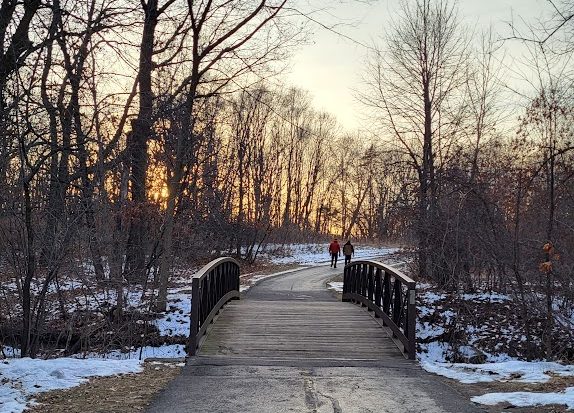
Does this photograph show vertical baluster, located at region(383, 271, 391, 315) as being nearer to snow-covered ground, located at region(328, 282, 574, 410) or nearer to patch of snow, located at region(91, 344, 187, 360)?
snow-covered ground, located at region(328, 282, 574, 410)

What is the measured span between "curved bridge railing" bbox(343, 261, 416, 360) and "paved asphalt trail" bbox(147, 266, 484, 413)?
0.50 m

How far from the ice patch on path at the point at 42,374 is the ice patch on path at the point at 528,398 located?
3870mm

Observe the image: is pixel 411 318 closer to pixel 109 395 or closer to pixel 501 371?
pixel 501 371

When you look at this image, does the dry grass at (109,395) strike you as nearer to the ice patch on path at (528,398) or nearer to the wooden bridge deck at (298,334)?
the wooden bridge deck at (298,334)

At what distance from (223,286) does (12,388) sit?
638 cm

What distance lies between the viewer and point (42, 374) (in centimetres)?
621

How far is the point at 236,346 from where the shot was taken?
8.32m

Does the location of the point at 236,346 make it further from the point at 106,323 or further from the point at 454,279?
the point at 454,279

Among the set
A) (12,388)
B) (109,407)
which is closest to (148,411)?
(109,407)

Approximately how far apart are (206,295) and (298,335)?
1.54 metres

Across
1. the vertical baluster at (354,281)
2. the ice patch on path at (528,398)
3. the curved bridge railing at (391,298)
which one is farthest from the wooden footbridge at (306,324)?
the ice patch on path at (528,398)

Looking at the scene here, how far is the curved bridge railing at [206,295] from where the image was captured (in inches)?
312

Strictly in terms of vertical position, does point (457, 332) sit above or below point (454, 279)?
below

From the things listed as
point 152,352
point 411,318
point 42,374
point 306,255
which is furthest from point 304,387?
point 306,255
